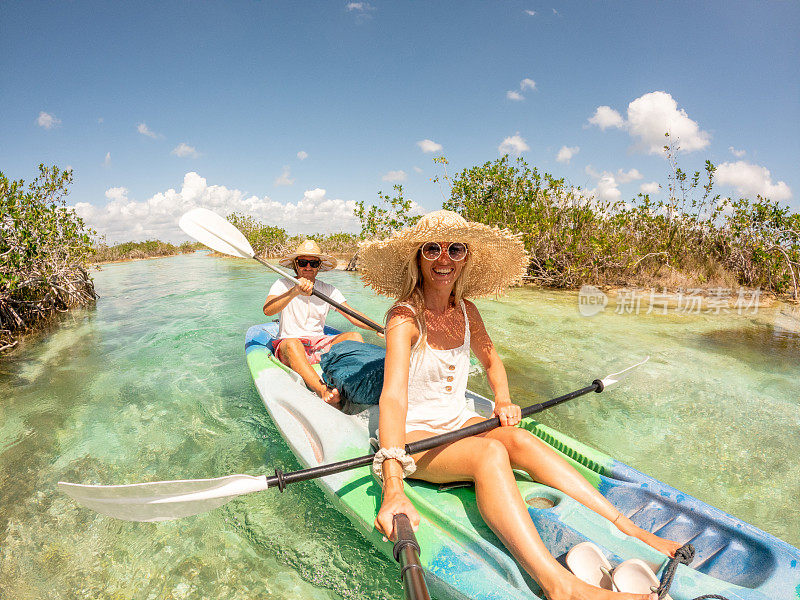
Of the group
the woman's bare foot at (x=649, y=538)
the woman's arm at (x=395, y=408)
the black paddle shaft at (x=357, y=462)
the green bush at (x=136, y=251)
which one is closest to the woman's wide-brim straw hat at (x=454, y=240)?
the woman's arm at (x=395, y=408)

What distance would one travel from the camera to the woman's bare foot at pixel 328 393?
3.45 metres

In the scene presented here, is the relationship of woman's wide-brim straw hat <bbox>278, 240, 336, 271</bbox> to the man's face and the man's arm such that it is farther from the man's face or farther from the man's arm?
the man's arm

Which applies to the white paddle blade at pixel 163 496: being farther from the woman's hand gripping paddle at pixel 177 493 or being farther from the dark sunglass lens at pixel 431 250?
the dark sunglass lens at pixel 431 250

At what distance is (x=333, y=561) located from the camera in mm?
2338

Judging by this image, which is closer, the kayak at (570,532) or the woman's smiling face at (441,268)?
the kayak at (570,532)

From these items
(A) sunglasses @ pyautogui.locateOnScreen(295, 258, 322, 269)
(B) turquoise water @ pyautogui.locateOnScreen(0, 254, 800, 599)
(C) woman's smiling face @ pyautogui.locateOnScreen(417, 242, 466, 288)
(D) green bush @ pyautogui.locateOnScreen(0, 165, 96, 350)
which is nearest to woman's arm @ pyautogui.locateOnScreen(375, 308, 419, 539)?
(C) woman's smiling face @ pyautogui.locateOnScreen(417, 242, 466, 288)

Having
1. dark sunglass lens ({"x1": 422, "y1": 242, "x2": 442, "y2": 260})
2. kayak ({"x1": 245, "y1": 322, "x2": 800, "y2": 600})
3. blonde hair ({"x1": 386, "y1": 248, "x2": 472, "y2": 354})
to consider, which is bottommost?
kayak ({"x1": 245, "y1": 322, "x2": 800, "y2": 600})

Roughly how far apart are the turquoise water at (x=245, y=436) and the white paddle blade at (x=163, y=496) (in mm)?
647

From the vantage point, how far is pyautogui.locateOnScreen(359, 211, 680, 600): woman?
1.77 metres

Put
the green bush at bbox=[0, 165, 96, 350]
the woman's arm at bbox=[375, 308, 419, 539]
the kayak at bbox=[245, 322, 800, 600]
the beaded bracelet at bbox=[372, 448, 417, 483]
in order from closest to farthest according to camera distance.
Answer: the kayak at bbox=[245, 322, 800, 600] < the woman's arm at bbox=[375, 308, 419, 539] < the beaded bracelet at bbox=[372, 448, 417, 483] < the green bush at bbox=[0, 165, 96, 350]

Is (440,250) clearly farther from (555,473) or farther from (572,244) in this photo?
(572,244)

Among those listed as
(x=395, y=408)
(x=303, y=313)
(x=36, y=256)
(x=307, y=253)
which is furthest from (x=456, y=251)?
(x=36, y=256)

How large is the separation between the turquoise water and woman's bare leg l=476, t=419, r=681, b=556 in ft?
2.98

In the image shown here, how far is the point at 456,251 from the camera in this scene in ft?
6.97
